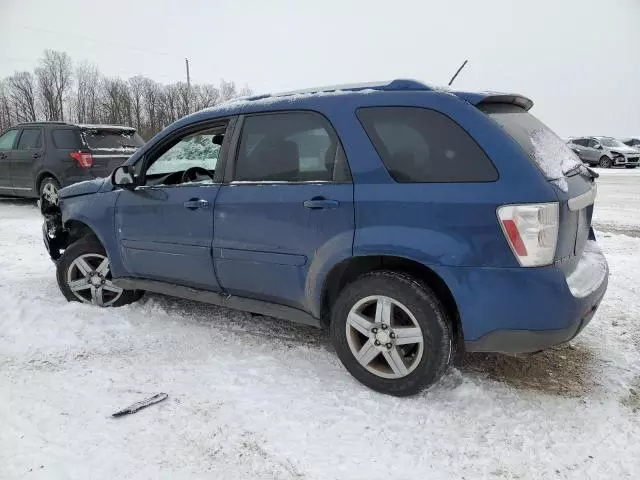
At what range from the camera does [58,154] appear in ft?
31.1

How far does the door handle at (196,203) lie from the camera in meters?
3.57

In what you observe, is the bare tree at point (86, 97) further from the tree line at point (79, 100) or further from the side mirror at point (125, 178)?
the side mirror at point (125, 178)

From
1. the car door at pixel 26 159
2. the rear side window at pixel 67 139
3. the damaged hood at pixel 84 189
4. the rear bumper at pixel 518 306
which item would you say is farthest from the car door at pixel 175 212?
the car door at pixel 26 159

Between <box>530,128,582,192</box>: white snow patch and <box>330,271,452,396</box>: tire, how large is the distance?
2.89ft

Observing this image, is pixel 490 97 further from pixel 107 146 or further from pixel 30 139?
pixel 30 139

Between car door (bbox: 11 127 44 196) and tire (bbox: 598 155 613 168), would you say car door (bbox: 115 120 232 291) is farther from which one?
tire (bbox: 598 155 613 168)

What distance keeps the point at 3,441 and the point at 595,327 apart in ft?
13.1

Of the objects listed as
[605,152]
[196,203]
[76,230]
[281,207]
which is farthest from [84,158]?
[605,152]

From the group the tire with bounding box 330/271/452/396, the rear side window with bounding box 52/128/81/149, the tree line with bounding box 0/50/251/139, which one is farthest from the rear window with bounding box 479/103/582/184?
the tree line with bounding box 0/50/251/139

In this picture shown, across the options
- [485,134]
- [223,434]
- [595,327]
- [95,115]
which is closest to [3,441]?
[223,434]

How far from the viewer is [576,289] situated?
2.66 m

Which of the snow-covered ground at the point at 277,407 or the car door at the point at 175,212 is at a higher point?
the car door at the point at 175,212

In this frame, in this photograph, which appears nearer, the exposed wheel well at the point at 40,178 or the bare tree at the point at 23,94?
the exposed wheel well at the point at 40,178

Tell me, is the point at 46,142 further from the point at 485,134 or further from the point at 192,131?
the point at 485,134
